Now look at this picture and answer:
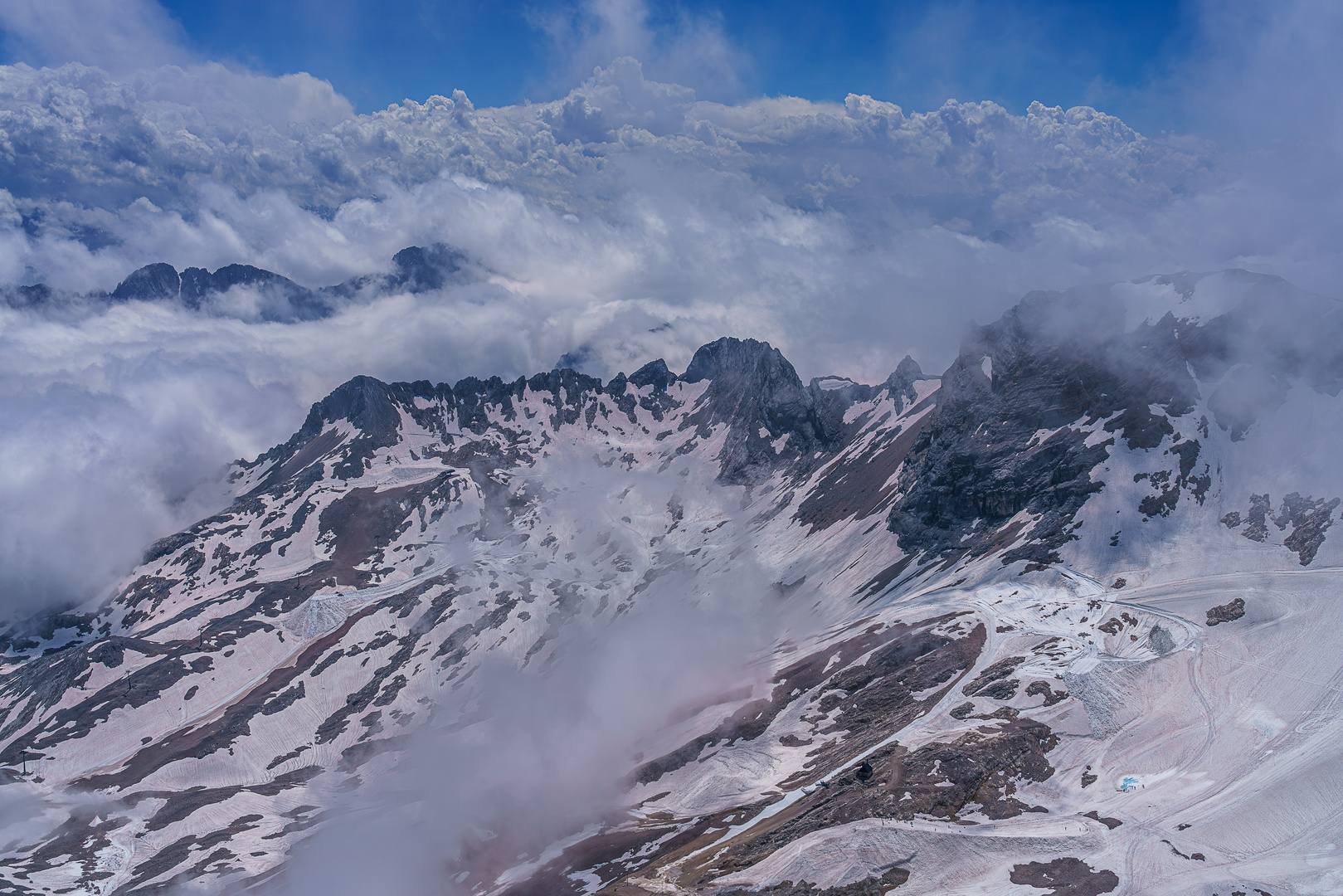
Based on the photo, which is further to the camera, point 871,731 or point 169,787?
point 169,787

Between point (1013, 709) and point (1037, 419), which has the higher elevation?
point (1037, 419)

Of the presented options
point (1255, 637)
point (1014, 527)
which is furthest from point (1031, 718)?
point (1014, 527)

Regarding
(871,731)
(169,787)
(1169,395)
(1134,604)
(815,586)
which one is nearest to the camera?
(871,731)

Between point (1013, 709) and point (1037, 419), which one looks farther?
point (1037, 419)

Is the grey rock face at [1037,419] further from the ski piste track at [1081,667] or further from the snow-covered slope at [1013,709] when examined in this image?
the ski piste track at [1081,667]

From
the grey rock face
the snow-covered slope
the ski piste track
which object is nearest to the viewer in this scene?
the ski piste track

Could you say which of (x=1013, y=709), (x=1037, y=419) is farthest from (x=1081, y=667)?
(x=1037, y=419)

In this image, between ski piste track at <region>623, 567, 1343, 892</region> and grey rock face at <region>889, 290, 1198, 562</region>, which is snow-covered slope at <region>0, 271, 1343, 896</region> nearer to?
ski piste track at <region>623, 567, 1343, 892</region>

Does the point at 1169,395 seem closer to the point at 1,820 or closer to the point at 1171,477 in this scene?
the point at 1171,477

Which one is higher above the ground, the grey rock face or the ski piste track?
the grey rock face

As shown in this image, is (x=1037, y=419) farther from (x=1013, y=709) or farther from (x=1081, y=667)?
(x=1013, y=709)

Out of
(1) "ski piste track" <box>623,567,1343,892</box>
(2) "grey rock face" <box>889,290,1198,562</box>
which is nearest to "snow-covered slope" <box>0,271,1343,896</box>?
(1) "ski piste track" <box>623,567,1343,892</box>
